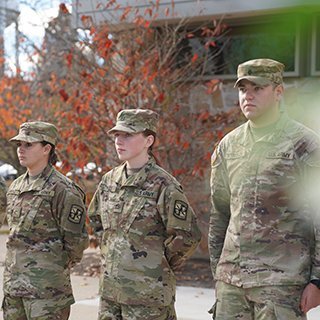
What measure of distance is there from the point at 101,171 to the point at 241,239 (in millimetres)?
5067

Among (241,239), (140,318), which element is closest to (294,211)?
(241,239)

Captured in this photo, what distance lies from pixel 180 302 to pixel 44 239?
10.1 feet

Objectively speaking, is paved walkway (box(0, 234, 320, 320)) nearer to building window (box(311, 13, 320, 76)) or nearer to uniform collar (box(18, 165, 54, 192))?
uniform collar (box(18, 165, 54, 192))

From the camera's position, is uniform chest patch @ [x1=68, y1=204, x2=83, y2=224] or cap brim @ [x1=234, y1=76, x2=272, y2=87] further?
uniform chest patch @ [x1=68, y1=204, x2=83, y2=224]

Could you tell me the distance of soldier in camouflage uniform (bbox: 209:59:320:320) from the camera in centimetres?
266

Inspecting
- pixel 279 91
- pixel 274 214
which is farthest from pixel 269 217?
pixel 279 91

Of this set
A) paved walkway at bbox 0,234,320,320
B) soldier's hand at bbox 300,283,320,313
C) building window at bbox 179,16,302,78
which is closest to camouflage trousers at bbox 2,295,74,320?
soldier's hand at bbox 300,283,320,313

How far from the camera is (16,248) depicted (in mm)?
3707

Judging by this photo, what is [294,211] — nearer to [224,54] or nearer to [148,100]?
[148,100]

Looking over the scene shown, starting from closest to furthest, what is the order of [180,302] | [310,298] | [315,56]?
[310,298]
[180,302]
[315,56]

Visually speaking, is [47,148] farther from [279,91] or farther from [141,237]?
[279,91]

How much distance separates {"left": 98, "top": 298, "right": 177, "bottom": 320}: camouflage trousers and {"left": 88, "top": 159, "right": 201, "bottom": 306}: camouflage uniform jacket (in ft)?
0.13

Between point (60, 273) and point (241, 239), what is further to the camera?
point (60, 273)

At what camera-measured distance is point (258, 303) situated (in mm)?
2705
